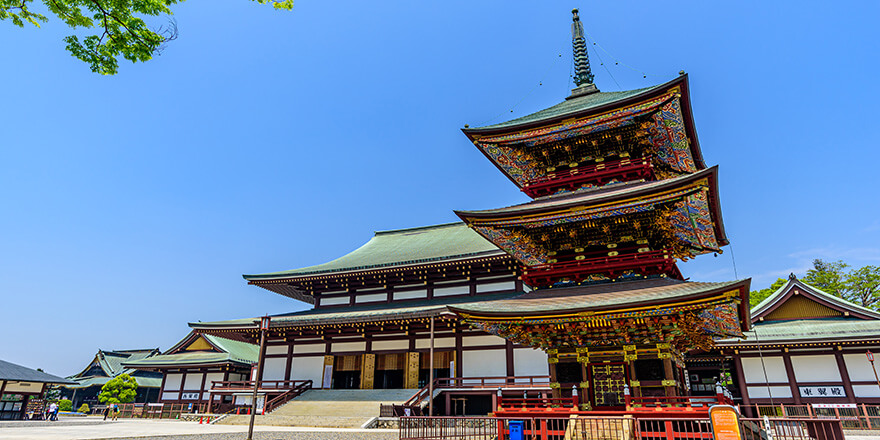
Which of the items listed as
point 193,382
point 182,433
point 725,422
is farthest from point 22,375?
point 725,422

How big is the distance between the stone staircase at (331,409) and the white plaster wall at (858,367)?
21.0 m

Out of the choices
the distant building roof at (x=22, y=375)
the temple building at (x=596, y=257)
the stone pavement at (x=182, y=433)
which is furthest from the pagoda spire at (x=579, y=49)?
the distant building roof at (x=22, y=375)

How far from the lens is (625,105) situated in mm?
15609

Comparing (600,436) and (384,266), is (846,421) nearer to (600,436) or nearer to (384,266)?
(600,436)

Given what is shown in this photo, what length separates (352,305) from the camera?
29969 millimetres

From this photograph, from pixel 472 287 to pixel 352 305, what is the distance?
7.92 meters

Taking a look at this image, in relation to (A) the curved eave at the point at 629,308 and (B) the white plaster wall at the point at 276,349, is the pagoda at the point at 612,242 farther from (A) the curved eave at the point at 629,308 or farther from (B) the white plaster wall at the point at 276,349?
(B) the white plaster wall at the point at 276,349

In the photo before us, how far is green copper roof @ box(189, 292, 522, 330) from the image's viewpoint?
980 inches

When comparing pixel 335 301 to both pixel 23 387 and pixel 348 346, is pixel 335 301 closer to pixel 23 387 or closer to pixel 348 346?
pixel 348 346

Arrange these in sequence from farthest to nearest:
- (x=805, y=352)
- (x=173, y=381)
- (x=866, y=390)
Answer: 1. (x=173, y=381)
2. (x=805, y=352)
3. (x=866, y=390)

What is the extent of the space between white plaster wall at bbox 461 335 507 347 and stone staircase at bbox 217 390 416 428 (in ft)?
12.1

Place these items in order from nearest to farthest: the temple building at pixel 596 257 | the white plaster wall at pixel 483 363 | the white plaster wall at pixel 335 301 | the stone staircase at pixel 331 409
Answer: the temple building at pixel 596 257 → the stone staircase at pixel 331 409 → the white plaster wall at pixel 483 363 → the white plaster wall at pixel 335 301

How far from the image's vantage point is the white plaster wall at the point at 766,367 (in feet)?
78.8

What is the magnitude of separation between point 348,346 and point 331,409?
4.81 meters
